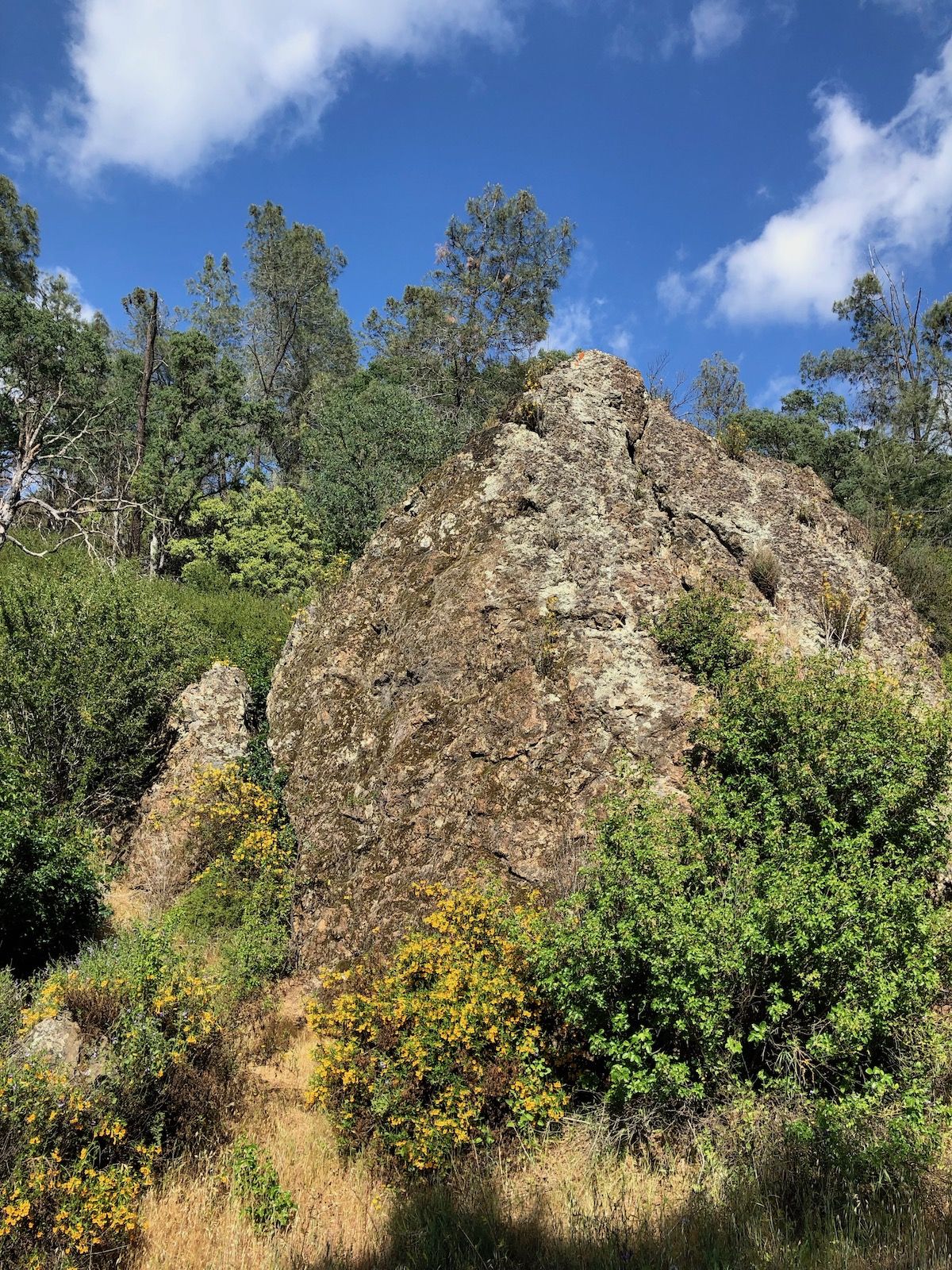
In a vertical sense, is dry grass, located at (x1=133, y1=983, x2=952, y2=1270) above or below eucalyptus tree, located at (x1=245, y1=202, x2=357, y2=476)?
below

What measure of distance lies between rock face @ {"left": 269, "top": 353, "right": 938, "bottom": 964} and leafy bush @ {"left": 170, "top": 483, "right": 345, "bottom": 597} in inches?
361

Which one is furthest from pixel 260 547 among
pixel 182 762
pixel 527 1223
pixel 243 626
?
pixel 527 1223

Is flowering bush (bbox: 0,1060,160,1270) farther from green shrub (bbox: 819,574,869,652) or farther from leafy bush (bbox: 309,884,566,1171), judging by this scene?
green shrub (bbox: 819,574,869,652)

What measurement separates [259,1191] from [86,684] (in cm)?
781

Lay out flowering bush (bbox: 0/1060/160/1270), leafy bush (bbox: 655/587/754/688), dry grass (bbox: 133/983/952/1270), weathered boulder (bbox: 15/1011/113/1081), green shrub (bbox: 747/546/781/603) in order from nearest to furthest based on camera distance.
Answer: dry grass (bbox: 133/983/952/1270)
flowering bush (bbox: 0/1060/160/1270)
weathered boulder (bbox: 15/1011/113/1081)
leafy bush (bbox: 655/587/754/688)
green shrub (bbox: 747/546/781/603)

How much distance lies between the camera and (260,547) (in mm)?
20562

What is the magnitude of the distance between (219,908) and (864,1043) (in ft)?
22.7

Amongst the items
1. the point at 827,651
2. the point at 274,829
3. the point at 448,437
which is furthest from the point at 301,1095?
the point at 448,437

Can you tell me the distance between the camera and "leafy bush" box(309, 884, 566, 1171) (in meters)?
5.06

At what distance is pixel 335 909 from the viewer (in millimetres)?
7711

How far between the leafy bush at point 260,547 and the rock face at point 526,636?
916 centimetres

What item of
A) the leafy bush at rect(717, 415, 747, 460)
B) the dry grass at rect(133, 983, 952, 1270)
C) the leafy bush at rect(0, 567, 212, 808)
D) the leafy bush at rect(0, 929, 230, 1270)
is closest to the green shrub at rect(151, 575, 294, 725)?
the leafy bush at rect(0, 567, 212, 808)

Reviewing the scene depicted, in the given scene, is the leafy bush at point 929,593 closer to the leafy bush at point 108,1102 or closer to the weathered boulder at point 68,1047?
the leafy bush at point 108,1102

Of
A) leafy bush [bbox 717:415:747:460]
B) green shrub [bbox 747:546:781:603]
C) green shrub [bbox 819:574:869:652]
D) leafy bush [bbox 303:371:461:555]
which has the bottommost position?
green shrub [bbox 819:574:869:652]
